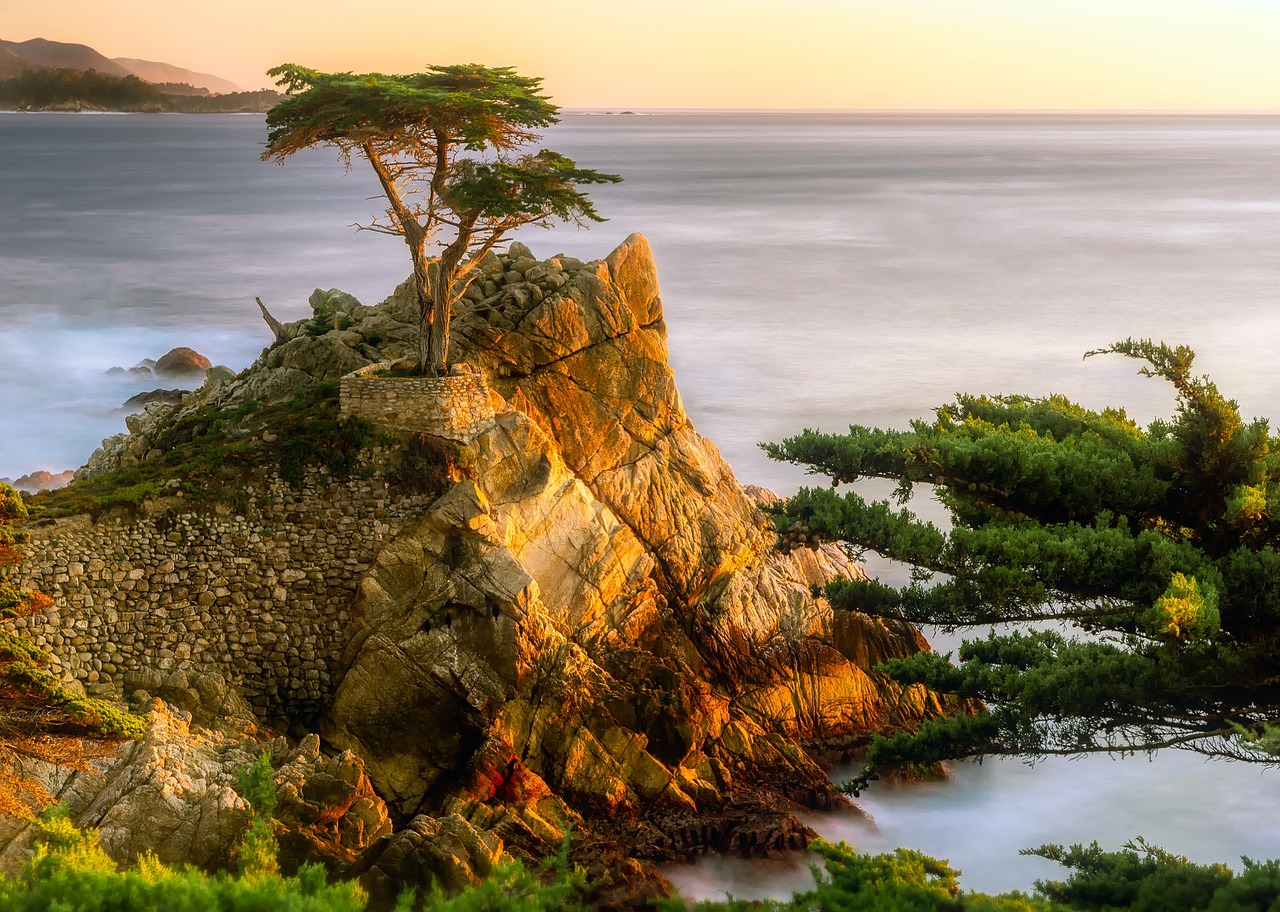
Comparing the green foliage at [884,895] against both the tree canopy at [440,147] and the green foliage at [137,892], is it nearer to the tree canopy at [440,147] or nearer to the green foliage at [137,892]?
the green foliage at [137,892]

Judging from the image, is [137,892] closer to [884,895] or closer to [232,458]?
[884,895]

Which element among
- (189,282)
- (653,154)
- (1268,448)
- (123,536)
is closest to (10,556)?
(123,536)

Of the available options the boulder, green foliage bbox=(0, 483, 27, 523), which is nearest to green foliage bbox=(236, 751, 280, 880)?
green foliage bbox=(0, 483, 27, 523)

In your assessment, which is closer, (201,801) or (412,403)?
(201,801)

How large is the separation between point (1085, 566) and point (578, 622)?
846 cm

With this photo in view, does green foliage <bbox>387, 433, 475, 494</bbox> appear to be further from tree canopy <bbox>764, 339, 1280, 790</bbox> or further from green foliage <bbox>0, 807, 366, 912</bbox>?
green foliage <bbox>0, 807, 366, 912</bbox>

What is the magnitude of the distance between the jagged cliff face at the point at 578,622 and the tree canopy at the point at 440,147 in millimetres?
1306

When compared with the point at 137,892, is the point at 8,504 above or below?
above

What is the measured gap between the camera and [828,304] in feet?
171

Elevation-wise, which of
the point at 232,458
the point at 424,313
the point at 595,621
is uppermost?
the point at 424,313

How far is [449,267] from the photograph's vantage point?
1900 cm

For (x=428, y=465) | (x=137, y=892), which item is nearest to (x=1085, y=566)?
(x=137, y=892)

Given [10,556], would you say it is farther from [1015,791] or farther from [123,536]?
[1015,791]

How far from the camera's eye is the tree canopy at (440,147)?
18.2m
